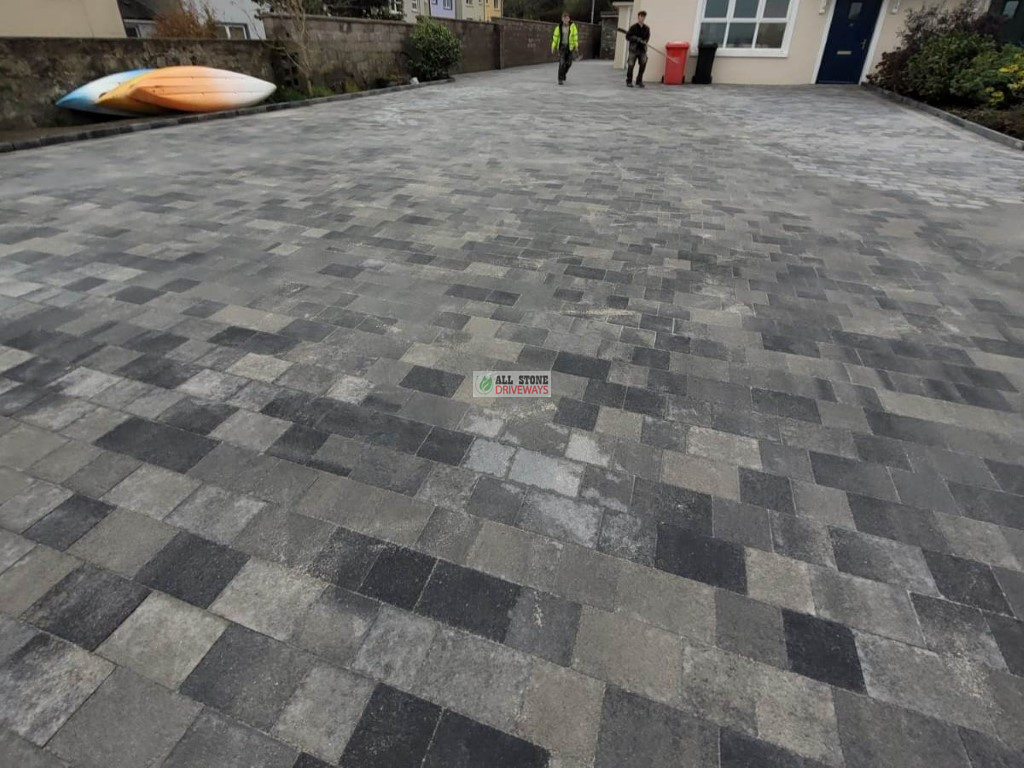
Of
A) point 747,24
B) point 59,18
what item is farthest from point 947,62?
point 59,18

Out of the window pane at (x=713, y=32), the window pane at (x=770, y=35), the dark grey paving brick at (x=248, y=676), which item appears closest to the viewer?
the dark grey paving brick at (x=248, y=676)

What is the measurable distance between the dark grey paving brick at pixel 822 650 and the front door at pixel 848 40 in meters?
19.1

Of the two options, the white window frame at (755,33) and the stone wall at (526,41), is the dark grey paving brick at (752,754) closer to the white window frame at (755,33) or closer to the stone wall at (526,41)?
the white window frame at (755,33)

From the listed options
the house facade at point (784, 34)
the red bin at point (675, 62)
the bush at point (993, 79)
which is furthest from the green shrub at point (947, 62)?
the red bin at point (675, 62)

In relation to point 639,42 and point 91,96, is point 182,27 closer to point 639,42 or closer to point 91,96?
point 91,96

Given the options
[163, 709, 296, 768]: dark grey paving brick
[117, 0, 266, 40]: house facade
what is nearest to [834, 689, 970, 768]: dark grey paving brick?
[163, 709, 296, 768]: dark grey paving brick

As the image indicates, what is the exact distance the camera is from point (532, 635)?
189 centimetres

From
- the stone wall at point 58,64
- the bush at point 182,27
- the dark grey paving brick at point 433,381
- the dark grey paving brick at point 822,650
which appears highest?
the bush at point 182,27

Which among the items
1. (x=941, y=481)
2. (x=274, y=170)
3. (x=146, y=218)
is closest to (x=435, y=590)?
(x=941, y=481)

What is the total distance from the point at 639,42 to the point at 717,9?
8.41 ft

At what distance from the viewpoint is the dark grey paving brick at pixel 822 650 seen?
1779 mm

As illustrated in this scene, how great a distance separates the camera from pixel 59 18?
A: 1248 centimetres

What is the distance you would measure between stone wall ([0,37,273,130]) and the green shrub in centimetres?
1692

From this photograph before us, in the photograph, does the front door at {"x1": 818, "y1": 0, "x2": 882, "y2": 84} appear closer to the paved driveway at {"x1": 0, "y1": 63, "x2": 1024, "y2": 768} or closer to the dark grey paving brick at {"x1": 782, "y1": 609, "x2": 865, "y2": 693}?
the paved driveway at {"x1": 0, "y1": 63, "x2": 1024, "y2": 768}
